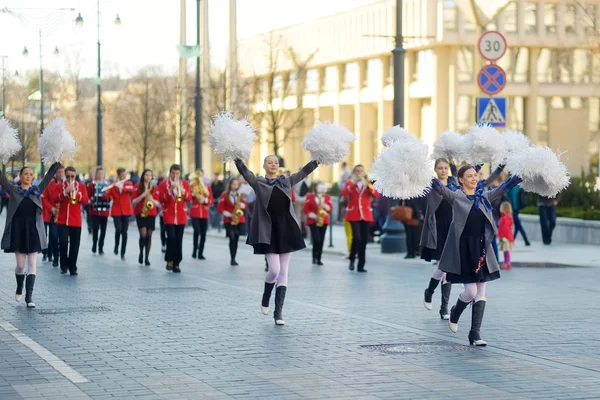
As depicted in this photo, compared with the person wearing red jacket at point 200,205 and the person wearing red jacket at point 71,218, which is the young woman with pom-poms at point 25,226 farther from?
the person wearing red jacket at point 200,205

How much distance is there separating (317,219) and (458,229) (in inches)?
421

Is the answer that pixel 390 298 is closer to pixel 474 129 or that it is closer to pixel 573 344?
pixel 474 129

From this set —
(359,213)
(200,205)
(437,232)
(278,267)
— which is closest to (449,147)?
(437,232)

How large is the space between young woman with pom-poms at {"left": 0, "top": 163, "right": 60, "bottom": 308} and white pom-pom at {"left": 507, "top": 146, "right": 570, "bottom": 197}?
19.5ft

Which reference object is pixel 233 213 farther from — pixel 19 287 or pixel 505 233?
pixel 19 287

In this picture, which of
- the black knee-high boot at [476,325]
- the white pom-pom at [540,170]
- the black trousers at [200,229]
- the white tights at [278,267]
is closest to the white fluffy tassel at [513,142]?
the white pom-pom at [540,170]

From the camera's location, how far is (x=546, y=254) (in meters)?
23.4

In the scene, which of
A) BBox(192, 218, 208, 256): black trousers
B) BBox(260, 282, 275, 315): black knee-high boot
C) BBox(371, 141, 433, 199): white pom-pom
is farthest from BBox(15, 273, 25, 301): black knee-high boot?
BBox(192, 218, 208, 256): black trousers

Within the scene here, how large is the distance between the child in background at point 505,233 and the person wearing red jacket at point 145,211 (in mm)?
5976

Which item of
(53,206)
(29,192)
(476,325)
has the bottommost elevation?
(476,325)

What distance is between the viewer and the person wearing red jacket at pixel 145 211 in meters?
21.7

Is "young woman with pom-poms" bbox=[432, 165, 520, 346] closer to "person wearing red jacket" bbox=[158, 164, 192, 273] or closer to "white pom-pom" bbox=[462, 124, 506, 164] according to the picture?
"white pom-pom" bbox=[462, 124, 506, 164]

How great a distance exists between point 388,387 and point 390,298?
6598 millimetres

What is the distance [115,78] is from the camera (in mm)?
90125
